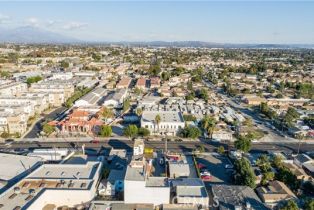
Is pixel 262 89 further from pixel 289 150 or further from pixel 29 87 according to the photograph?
pixel 29 87

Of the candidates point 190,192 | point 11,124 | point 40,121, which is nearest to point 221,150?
point 190,192

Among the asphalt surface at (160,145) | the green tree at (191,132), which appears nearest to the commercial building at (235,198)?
the asphalt surface at (160,145)

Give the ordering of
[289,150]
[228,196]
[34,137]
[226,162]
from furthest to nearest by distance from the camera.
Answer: [34,137] < [289,150] < [226,162] < [228,196]

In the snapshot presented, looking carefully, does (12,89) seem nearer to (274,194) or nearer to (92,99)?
(92,99)

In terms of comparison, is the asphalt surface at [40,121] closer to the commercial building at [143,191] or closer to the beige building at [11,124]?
the beige building at [11,124]

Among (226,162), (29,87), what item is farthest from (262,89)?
(29,87)

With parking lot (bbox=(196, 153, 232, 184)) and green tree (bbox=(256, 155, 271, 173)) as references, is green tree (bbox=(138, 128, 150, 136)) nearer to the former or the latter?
parking lot (bbox=(196, 153, 232, 184))
